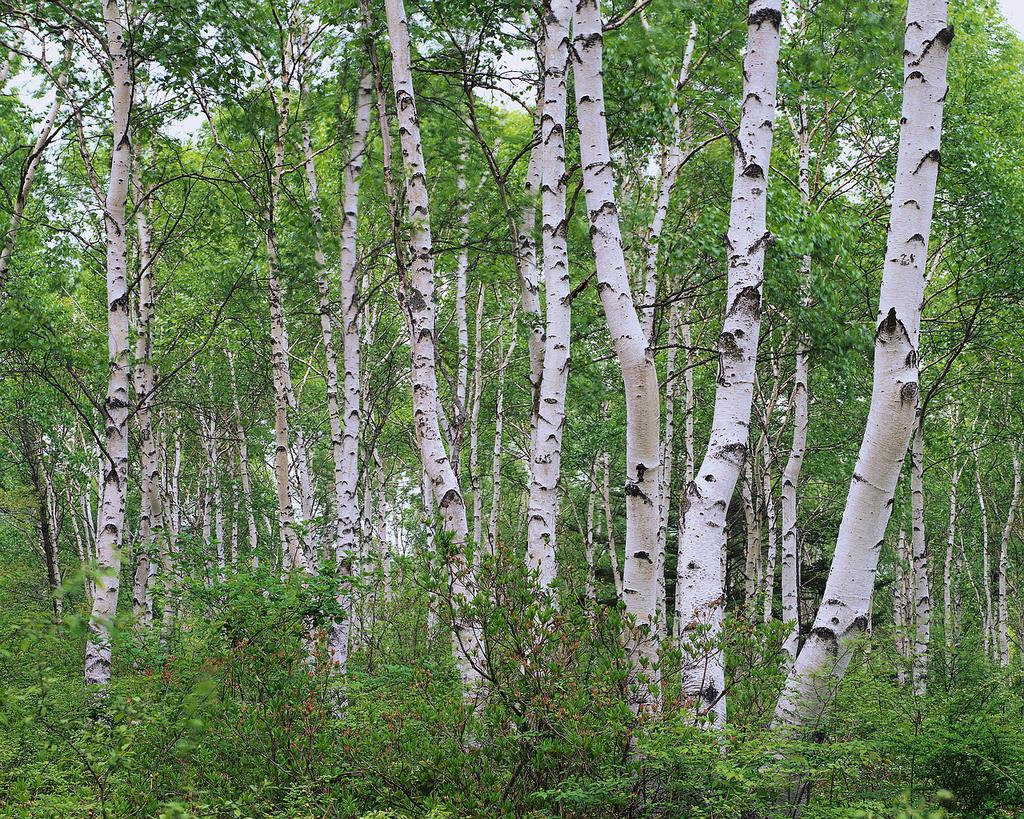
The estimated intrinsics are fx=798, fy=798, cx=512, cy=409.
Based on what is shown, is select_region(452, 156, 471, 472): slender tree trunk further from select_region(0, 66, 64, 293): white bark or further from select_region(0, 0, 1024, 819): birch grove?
select_region(0, 66, 64, 293): white bark

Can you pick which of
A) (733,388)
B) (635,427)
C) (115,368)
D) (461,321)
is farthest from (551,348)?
(461,321)

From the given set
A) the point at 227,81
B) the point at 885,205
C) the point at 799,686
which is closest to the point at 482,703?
the point at 799,686

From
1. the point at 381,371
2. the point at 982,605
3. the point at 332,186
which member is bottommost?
the point at 982,605

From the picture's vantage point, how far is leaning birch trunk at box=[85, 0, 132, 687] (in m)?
7.61

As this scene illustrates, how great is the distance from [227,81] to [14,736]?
7.63 meters

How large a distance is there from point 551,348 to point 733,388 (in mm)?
2398

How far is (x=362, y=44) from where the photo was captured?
878 centimetres

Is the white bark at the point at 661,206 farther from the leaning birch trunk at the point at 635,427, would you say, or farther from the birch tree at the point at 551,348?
the leaning birch trunk at the point at 635,427

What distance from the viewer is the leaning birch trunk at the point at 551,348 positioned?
21.1 ft

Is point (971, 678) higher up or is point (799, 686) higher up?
point (799, 686)

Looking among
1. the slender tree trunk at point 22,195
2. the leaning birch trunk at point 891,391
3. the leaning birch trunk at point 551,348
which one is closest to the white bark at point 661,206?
the leaning birch trunk at point 551,348

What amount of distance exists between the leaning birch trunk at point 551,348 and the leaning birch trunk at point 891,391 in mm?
2654

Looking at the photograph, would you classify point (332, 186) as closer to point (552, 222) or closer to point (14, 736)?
point (552, 222)

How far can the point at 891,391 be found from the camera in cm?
385
